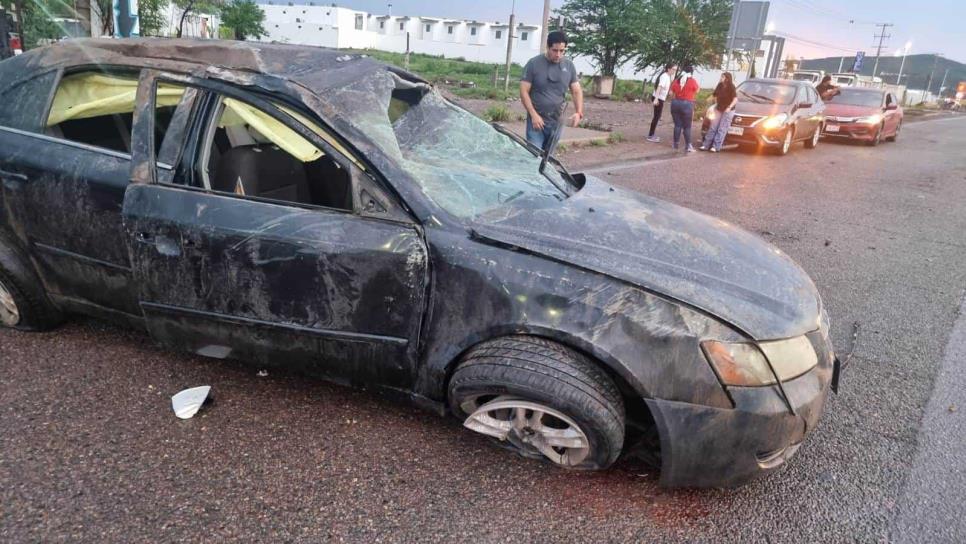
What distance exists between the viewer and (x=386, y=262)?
2248 millimetres

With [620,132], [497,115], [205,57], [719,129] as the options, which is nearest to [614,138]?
[620,132]

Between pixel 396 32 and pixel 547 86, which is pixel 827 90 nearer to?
pixel 547 86

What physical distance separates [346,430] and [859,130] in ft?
54.6

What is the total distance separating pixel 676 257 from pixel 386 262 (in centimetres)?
111

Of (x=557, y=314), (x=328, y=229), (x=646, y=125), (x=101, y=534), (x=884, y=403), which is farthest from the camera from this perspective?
(x=646, y=125)

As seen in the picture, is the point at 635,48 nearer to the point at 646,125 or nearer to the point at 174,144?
the point at 646,125

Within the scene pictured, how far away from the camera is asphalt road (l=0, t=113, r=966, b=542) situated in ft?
6.82

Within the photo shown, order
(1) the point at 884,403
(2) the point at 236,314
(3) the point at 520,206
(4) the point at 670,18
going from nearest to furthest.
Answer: (2) the point at 236,314 → (3) the point at 520,206 → (1) the point at 884,403 → (4) the point at 670,18

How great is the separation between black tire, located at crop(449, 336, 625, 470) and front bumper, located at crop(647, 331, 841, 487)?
161 mm

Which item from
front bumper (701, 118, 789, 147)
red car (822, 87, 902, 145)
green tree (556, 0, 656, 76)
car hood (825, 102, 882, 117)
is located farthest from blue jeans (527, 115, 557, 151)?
green tree (556, 0, 656, 76)

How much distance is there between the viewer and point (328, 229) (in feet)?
7.57

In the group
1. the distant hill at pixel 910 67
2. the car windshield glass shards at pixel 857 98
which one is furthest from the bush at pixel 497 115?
the distant hill at pixel 910 67

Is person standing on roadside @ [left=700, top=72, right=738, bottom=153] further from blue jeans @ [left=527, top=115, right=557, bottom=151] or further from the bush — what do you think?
blue jeans @ [left=527, top=115, right=557, bottom=151]

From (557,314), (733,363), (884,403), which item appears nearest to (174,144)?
(557,314)
